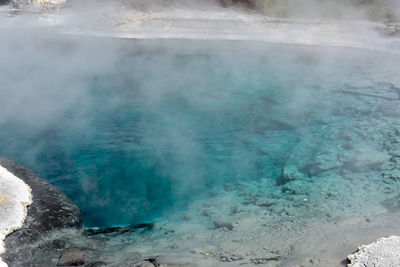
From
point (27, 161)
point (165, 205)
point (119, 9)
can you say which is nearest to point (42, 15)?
point (119, 9)

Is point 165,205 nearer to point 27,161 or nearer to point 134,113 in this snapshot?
point 27,161

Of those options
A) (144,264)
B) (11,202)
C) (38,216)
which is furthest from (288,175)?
(11,202)

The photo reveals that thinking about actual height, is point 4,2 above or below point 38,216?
above

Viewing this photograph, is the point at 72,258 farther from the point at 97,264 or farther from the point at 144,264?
the point at 144,264

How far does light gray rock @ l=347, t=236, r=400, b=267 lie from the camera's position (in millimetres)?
2691

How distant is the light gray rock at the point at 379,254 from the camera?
8.83ft

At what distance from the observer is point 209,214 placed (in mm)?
3732

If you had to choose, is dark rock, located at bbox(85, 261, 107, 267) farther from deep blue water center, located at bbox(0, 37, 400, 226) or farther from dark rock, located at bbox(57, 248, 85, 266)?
deep blue water center, located at bbox(0, 37, 400, 226)

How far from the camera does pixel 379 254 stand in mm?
2779

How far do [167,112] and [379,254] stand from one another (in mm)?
3940

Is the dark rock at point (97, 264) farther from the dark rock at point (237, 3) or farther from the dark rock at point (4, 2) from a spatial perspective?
the dark rock at point (4, 2)

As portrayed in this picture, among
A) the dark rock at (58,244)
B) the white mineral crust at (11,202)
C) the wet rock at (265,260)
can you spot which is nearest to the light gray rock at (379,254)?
the wet rock at (265,260)

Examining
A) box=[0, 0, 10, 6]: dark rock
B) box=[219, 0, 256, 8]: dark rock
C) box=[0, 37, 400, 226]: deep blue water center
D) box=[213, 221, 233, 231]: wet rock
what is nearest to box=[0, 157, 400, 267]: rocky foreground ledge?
box=[0, 37, 400, 226]: deep blue water center

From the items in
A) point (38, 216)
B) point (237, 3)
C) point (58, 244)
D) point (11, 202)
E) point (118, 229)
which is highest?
point (237, 3)
